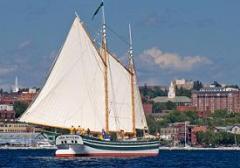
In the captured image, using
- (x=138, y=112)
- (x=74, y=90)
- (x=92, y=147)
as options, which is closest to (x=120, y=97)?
(x=138, y=112)

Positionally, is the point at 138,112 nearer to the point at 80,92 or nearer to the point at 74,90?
the point at 80,92

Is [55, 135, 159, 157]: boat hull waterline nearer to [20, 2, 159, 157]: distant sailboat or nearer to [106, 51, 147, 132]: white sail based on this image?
[20, 2, 159, 157]: distant sailboat

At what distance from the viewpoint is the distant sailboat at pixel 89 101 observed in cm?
11425

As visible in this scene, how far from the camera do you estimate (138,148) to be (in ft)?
412

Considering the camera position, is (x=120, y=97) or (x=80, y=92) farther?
(x=120, y=97)

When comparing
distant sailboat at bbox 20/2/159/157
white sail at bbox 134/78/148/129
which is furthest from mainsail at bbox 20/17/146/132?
white sail at bbox 134/78/148/129

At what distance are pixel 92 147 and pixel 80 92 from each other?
6.74 m

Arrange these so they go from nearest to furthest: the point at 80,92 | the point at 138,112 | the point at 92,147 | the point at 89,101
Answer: the point at 80,92
the point at 89,101
the point at 92,147
the point at 138,112

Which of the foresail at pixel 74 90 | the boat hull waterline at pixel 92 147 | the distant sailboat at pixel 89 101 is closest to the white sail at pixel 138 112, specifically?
the distant sailboat at pixel 89 101

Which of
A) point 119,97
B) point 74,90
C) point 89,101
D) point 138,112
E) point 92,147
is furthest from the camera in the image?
point 138,112

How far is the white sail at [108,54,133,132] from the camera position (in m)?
123

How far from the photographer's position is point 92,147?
121 m

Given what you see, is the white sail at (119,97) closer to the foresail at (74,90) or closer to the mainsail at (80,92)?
the mainsail at (80,92)

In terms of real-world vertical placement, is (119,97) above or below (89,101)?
above
